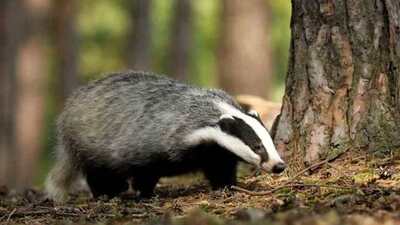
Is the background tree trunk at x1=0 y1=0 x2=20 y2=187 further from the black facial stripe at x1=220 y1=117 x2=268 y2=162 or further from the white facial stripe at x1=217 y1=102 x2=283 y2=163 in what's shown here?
the black facial stripe at x1=220 y1=117 x2=268 y2=162

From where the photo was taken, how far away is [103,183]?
28.8ft

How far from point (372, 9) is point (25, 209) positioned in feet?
10.2

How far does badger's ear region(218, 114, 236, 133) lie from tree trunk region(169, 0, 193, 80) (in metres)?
15.9

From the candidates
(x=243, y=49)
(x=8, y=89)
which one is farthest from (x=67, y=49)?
(x=243, y=49)

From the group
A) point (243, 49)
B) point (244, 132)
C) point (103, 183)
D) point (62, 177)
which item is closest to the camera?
point (244, 132)

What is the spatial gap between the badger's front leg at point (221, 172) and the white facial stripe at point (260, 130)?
0.43 m

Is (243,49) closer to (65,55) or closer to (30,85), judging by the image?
(30,85)

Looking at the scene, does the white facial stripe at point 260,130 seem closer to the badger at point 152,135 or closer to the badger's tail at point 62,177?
the badger at point 152,135

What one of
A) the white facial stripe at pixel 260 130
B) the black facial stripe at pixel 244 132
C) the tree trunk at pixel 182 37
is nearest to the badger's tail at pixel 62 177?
the white facial stripe at pixel 260 130

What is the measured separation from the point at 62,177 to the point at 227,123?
224 cm

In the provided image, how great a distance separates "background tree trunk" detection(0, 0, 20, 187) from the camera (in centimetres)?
1817

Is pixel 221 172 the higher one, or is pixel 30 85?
pixel 30 85

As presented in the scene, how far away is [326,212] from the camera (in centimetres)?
571

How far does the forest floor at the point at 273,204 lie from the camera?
18.2ft
